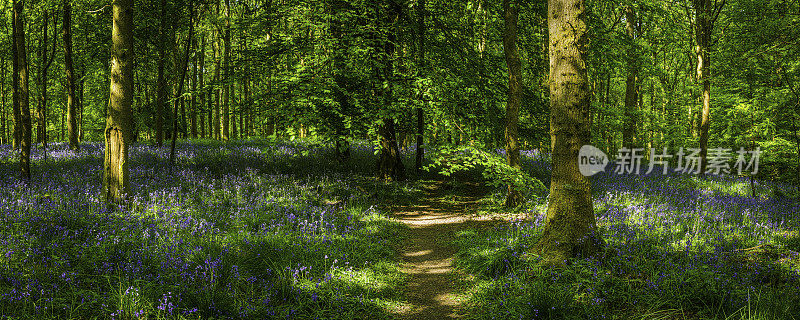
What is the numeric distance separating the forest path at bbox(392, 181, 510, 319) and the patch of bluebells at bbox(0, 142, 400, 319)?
2.31 ft

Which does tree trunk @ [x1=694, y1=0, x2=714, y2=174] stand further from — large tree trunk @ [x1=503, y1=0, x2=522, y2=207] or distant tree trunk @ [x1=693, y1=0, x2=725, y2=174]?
large tree trunk @ [x1=503, y1=0, x2=522, y2=207]

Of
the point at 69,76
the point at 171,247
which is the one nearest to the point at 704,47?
the point at 171,247

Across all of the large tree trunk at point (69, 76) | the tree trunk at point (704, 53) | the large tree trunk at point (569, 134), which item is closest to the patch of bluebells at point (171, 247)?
the large tree trunk at point (569, 134)

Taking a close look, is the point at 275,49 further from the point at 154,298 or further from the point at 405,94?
the point at 154,298

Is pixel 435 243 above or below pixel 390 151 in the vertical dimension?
below

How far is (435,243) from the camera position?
7.27 metres

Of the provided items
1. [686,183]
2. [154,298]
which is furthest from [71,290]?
[686,183]

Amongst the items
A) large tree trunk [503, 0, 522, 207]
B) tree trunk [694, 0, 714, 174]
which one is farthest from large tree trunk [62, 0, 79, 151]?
tree trunk [694, 0, 714, 174]

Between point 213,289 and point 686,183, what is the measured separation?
42.7 feet

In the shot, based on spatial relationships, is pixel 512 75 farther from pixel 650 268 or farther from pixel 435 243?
pixel 650 268

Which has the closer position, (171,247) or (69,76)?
(171,247)

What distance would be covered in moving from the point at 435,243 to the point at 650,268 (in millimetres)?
3599

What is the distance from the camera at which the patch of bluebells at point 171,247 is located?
11.9ft

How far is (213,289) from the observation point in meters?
3.84
